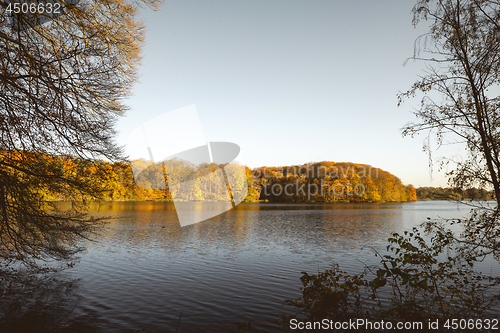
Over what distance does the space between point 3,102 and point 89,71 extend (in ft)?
7.06

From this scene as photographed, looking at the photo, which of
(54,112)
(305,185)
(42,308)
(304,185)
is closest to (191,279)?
(42,308)

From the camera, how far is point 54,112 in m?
7.76

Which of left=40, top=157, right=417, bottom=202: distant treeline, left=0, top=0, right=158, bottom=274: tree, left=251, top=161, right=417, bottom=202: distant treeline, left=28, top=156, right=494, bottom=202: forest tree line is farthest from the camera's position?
left=251, top=161, right=417, bottom=202: distant treeline

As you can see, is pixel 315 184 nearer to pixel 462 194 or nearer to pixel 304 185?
pixel 304 185

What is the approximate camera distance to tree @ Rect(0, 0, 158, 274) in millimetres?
7266

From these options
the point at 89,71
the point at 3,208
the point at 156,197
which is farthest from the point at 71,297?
the point at 156,197

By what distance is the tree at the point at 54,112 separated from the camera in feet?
23.8

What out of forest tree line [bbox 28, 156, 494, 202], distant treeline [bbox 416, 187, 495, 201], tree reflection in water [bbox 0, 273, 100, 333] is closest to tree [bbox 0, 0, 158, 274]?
tree reflection in water [bbox 0, 273, 100, 333]

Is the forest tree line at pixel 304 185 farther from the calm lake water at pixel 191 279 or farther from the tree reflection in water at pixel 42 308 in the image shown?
the tree reflection in water at pixel 42 308

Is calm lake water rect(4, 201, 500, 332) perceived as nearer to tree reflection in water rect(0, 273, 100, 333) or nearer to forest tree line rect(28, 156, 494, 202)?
tree reflection in water rect(0, 273, 100, 333)

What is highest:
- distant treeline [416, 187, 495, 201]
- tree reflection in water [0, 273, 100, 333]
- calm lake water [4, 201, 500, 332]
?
distant treeline [416, 187, 495, 201]

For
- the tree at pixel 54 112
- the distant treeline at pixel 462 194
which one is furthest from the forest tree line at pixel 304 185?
the distant treeline at pixel 462 194

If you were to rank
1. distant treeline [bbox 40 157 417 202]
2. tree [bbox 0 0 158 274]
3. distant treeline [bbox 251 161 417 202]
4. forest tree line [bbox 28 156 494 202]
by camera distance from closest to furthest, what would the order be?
tree [bbox 0 0 158 274], forest tree line [bbox 28 156 494 202], distant treeline [bbox 40 157 417 202], distant treeline [bbox 251 161 417 202]

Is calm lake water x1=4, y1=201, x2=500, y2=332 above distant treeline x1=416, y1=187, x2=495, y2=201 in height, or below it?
below
